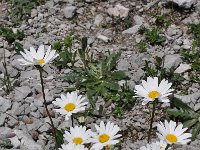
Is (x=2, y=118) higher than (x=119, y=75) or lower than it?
lower

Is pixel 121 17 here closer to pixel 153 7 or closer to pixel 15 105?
pixel 153 7

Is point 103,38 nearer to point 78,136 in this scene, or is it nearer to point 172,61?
point 172,61

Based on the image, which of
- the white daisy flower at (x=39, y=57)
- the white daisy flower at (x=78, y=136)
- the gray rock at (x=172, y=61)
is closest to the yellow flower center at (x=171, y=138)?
the white daisy flower at (x=78, y=136)

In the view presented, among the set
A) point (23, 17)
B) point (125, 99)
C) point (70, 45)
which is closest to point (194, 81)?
point (125, 99)

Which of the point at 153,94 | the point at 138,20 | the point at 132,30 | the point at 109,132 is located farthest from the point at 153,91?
the point at 138,20

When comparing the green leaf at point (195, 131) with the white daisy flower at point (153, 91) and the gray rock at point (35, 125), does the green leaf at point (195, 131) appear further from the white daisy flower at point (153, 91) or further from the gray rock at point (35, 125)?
the gray rock at point (35, 125)

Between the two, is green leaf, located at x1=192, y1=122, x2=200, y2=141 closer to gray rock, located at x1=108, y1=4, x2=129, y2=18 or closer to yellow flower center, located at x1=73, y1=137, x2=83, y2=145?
yellow flower center, located at x1=73, y1=137, x2=83, y2=145
